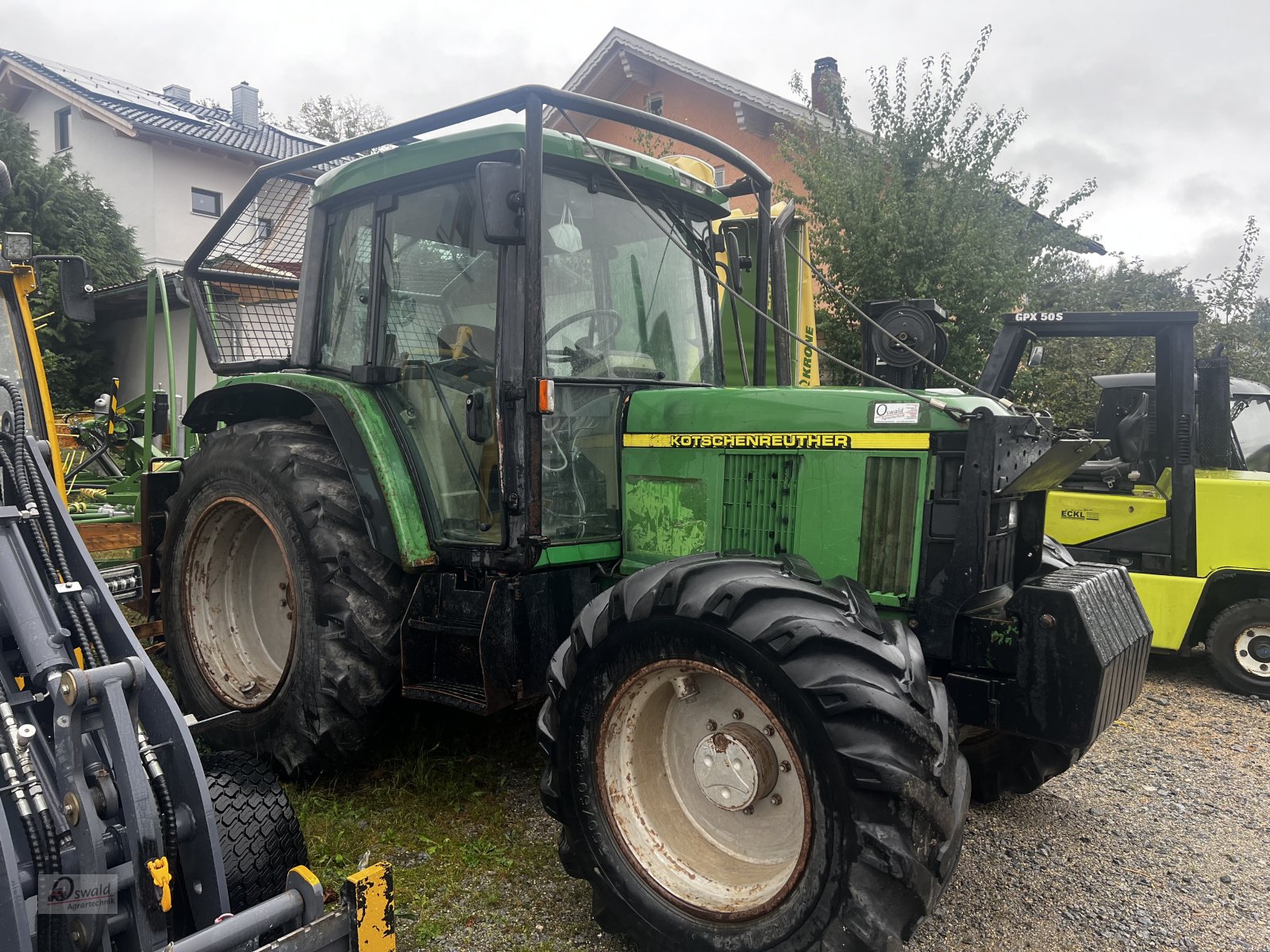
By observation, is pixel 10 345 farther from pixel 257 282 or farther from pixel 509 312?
pixel 509 312

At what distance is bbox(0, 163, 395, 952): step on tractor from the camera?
80.4 inches

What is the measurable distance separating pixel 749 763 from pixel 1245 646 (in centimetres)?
472

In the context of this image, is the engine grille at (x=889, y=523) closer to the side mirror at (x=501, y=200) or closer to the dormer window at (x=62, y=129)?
the side mirror at (x=501, y=200)

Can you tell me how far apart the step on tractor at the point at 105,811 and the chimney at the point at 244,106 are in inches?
1042

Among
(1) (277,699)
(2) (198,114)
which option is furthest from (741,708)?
(2) (198,114)

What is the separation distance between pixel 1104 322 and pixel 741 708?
12.6 feet

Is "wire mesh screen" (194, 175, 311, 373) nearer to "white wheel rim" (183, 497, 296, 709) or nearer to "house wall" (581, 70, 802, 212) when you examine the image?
"white wheel rim" (183, 497, 296, 709)

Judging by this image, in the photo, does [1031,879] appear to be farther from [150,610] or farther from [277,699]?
[150,610]

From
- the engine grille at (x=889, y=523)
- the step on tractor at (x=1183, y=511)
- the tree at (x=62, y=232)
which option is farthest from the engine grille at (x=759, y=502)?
the tree at (x=62, y=232)

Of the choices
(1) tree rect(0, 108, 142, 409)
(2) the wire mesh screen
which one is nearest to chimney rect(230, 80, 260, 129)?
(1) tree rect(0, 108, 142, 409)

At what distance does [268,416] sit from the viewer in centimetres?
413

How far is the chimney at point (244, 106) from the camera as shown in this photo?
25.8 m

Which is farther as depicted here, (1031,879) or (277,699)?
(277,699)

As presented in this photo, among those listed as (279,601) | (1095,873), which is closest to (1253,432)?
(1095,873)
